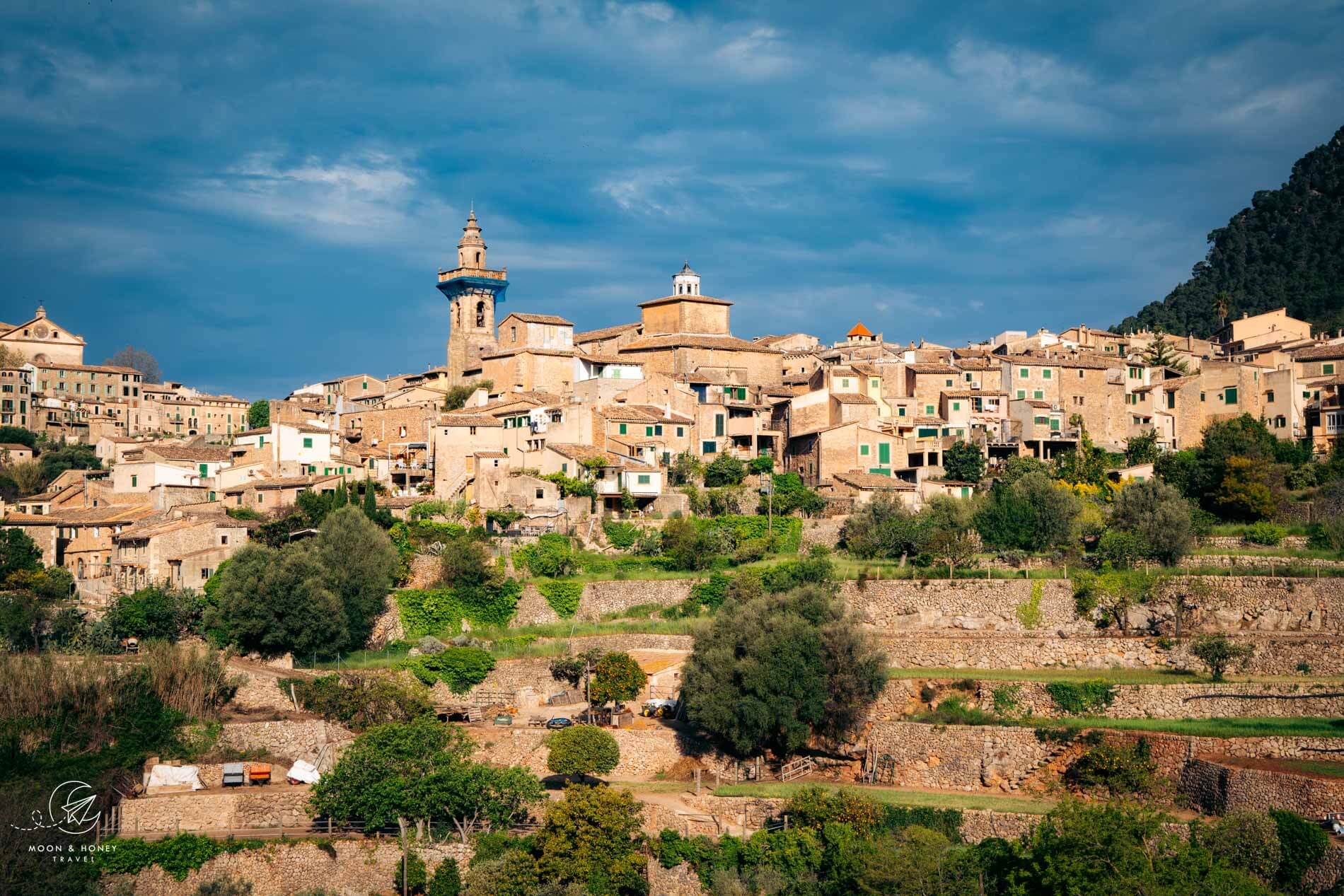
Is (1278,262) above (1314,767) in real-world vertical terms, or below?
above

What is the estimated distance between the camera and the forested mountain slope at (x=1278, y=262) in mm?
85188

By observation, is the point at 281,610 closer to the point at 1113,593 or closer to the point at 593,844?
the point at 593,844

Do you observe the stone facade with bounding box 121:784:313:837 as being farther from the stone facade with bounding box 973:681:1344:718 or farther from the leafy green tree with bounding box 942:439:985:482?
the leafy green tree with bounding box 942:439:985:482

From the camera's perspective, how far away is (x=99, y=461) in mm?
62969

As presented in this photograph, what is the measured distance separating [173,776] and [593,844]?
11.0 metres

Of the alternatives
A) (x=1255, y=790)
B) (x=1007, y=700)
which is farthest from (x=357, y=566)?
(x=1255, y=790)

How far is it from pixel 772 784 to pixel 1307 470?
24.4m

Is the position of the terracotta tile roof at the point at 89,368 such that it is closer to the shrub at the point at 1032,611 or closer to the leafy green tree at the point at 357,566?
the leafy green tree at the point at 357,566

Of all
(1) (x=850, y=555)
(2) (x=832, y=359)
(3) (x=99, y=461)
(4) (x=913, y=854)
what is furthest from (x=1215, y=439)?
(3) (x=99, y=461)

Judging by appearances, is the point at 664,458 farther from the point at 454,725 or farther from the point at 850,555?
the point at 454,725

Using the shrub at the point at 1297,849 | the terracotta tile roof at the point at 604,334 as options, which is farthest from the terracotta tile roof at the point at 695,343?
the shrub at the point at 1297,849

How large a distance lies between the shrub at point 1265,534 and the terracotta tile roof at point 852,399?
14279 mm

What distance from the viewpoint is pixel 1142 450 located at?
5062 cm

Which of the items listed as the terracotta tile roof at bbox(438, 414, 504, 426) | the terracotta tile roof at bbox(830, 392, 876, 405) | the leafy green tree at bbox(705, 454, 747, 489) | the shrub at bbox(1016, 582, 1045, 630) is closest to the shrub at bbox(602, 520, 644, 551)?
the leafy green tree at bbox(705, 454, 747, 489)
